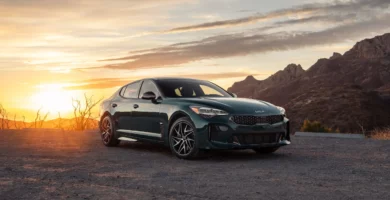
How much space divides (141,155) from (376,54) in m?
152

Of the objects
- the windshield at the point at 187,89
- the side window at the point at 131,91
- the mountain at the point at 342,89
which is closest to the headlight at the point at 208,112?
the windshield at the point at 187,89

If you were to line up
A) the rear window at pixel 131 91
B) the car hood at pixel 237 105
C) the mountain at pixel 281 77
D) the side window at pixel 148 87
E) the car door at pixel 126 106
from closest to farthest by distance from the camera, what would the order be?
the car hood at pixel 237 105 → the side window at pixel 148 87 → the car door at pixel 126 106 → the rear window at pixel 131 91 → the mountain at pixel 281 77

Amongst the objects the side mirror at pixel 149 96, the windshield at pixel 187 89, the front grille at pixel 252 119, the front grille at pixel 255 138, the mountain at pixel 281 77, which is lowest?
the front grille at pixel 255 138

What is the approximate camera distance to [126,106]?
37.6 feet

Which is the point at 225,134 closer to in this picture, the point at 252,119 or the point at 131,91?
the point at 252,119

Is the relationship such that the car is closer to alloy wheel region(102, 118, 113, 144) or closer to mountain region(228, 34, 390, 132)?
alloy wheel region(102, 118, 113, 144)

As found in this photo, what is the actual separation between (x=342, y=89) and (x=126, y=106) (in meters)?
90.3

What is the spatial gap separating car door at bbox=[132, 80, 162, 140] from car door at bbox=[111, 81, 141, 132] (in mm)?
163

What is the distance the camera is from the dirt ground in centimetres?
621

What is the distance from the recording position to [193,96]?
34.3 ft

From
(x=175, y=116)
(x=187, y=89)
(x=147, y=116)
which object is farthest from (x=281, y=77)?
(x=175, y=116)

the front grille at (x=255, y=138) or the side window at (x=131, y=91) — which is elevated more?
the side window at (x=131, y=91)

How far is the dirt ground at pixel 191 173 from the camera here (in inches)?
245

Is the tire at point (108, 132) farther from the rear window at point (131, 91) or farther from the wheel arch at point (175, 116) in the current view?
the wheel arch at point (175, 116)
